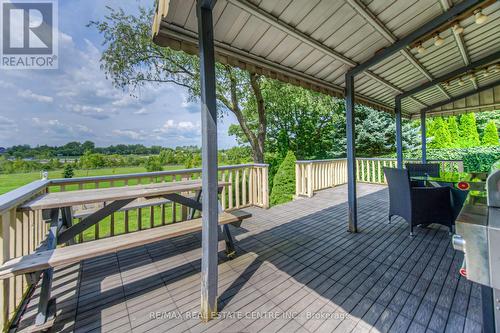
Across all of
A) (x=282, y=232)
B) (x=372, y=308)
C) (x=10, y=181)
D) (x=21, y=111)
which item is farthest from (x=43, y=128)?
(x=372, y=308)

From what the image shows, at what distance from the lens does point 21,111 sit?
603cm

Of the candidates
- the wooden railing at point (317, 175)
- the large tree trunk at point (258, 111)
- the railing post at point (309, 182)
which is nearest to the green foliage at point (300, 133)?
the large tree trunk at point (258, 111)

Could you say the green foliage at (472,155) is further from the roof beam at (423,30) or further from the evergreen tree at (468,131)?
the roof beam at (423,30)

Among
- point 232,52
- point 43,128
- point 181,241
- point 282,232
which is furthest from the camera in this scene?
point 43,128

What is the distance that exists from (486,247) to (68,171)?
5.90 metres

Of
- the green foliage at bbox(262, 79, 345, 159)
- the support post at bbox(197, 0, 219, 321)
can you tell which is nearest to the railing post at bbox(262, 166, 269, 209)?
the support post at bbox(197, 0, 219, 321)

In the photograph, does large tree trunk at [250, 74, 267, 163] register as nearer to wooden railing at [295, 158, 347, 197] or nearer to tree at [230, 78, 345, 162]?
wooden railing at [295, 158, 347, 197]

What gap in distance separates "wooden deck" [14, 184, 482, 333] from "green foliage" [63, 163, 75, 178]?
2.65 metres

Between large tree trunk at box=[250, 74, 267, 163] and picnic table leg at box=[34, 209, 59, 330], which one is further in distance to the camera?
large tree trunk at box=[250, 74, 267, 163]

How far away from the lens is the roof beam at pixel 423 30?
2324 millimetres

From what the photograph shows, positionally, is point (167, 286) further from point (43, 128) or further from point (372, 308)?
point (43, 128)

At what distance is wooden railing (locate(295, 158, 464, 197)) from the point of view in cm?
586

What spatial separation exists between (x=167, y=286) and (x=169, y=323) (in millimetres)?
482

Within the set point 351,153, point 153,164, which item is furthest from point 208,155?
point 153,164
